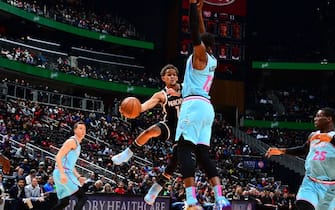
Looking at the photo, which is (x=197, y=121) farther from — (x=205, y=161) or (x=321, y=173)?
(x=321, y=173)

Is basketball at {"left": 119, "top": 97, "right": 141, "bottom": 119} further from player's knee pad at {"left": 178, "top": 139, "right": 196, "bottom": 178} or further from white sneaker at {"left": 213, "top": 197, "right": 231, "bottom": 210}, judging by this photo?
white sneaker at {"left": 213, "top": 197, "right": 231, "bottom": 210}

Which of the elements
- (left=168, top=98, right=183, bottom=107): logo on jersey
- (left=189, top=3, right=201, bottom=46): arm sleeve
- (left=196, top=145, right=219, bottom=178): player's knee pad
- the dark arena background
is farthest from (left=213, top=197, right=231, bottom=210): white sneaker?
the dark arena background

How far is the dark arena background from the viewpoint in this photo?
27.8 metres

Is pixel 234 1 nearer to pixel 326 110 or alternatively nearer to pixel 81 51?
pixel 81 51

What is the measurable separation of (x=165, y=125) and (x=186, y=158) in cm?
148

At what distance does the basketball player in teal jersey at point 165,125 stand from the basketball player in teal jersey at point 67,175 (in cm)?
234

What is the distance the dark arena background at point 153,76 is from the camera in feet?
91.2

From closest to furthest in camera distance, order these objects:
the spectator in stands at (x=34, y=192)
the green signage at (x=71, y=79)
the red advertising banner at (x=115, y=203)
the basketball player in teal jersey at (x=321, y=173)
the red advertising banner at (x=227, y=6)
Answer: the basketball player in teal jersey at (x=321, y=173), the spectator in stands at (x=34, y=192), the red advertising banner at (x=115, y=203), the green signage at (x=71, y=79), the red advertising banner at (x=227, y=6)

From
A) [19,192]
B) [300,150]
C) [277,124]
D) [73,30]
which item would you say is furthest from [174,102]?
[277,124]

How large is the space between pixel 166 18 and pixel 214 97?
678 cm

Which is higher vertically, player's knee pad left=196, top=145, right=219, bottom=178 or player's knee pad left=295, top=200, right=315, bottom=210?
player's knee pad left=196, top=145, right=219, bottom=178

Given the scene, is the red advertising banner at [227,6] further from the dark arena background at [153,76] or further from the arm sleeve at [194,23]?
the arm sleeve at [194,23]

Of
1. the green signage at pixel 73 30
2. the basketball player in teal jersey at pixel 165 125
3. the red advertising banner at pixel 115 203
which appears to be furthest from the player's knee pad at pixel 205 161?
the green signage at pixel 73 30

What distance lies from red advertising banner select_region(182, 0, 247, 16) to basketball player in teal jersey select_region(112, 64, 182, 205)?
31799 mm
